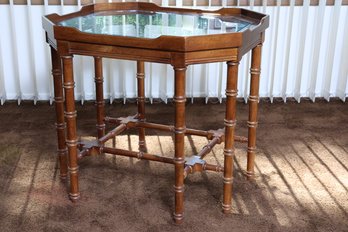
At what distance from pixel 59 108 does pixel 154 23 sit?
Answer: 0.54 metres

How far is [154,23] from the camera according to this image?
2.14 meters

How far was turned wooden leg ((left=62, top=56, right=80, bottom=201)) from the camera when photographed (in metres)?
1.93

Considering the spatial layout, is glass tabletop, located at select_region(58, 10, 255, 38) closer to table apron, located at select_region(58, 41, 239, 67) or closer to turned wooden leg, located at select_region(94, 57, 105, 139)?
table apron, located at select_region(58, 41, 239, 67)

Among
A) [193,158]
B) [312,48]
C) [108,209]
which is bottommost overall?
[108,209]

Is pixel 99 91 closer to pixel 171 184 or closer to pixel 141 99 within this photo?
pixel 141 99

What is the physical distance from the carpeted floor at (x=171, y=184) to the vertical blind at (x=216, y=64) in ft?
1.06

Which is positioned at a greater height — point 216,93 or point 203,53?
point 203,53

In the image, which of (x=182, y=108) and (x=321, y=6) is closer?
(x=182, y=108)

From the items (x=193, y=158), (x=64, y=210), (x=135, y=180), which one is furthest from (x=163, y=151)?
(x=64, y=210)

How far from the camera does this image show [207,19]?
2.19 meters

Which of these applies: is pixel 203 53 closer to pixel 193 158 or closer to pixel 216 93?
pixel 193 158

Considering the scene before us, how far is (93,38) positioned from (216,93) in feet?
5.67

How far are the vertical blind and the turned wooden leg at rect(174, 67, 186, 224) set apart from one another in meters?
1.50

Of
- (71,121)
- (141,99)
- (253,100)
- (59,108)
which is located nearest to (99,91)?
(141,99)
